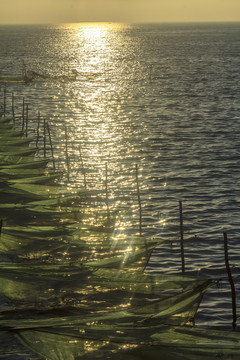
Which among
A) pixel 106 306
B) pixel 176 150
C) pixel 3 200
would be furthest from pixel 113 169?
pixel 106 306

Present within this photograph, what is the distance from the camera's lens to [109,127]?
7125 centimetres

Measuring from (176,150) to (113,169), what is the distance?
921cm

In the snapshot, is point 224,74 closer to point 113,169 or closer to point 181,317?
point 113,169

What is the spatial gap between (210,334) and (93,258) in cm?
1121

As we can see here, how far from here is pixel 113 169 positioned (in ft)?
167

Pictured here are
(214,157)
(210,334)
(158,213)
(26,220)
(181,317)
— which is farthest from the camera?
(214,157)

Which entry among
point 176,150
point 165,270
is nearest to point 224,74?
point 176,150

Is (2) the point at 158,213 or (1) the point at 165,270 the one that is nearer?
(1) the point at 165,270

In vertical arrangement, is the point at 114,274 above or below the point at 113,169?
above

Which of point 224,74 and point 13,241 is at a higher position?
point 13,241

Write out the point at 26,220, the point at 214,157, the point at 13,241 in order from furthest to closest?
1. the point at 214,157
2. the point at 26,220
3. the point at 13,241

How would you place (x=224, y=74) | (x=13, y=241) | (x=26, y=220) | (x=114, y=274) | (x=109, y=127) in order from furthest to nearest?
(x=224, y=74) < (x=109, y=127) < (x=26, y=220) < (x=13, y=241) < (x=114, y=274)

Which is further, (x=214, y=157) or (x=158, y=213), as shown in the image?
(x=214, y=157)

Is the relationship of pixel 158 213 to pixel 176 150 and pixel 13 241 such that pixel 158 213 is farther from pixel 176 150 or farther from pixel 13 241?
pixel 176 150
